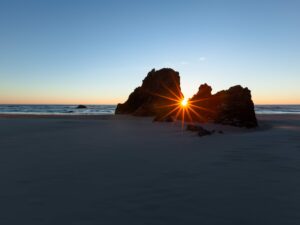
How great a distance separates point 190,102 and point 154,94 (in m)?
11.6

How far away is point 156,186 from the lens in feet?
16.5

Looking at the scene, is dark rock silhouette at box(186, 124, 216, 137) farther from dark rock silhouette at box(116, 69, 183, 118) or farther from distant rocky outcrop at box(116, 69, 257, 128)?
dark rock silhouette at box(116, 69, 183, 118)

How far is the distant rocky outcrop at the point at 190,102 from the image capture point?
54.5ft

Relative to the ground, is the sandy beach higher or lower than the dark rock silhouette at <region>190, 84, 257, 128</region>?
lower

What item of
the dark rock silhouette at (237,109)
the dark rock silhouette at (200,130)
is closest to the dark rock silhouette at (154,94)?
the dark rock silhouette at (237,109)

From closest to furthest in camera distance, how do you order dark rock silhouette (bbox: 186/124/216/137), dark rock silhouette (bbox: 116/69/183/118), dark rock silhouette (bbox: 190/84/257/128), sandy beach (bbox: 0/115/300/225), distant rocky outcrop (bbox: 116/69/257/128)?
sandy beach (bbox: 0/115/300/225) → dark rock silhouette (bbox: 186/124/216/137) → dark rock silhouette (bbox: 190/84/257/128) → distant rocky outcrop (bbox: 116/69/257/128) → dark rock silhouette (bbox: 116/69/183/118)

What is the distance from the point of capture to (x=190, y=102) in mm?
26062

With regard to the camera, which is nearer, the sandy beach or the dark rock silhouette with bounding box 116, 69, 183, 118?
the sandy beach

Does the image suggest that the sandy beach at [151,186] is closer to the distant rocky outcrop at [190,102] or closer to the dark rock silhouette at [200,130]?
the dark rock silhouette at [200,130]

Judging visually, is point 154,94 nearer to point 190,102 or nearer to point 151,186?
point 190,102

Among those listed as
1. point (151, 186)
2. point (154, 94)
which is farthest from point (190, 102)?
point (151, 186)

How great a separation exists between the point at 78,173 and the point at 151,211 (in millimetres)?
2654

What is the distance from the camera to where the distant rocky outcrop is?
16609 mm

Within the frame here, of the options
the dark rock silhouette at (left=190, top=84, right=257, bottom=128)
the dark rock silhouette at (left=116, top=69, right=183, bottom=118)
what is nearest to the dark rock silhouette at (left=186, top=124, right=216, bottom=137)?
the dark rock silhouette at (left=190, top=84, right=257, bottom=128)
